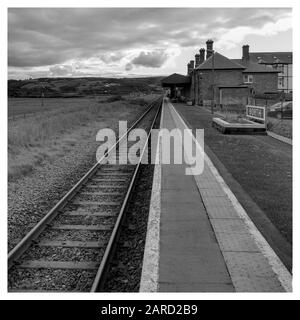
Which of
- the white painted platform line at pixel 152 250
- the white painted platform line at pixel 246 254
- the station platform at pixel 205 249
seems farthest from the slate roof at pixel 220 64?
the white painted platform line at pixel 246 254

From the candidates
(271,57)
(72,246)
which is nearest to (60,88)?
(271,57)

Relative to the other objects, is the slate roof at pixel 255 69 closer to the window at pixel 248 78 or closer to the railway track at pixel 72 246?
the window at pixel 248 78

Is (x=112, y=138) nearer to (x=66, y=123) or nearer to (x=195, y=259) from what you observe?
(x=66, y=123)

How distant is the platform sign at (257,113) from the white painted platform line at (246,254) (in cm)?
1311

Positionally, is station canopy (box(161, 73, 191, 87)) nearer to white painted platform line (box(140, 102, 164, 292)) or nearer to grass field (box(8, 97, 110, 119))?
grass field (box(8, 97, 110, 119))

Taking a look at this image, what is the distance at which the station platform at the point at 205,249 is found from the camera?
4.78 meters

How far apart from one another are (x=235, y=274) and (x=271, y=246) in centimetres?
123

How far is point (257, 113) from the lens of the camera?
72.8ft

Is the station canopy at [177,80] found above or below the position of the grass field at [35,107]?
above

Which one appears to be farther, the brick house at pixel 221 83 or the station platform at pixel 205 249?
the brick house at pixel 221 83

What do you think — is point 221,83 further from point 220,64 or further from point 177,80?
point 177,80

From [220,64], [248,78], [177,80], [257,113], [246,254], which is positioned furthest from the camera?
[177,80]

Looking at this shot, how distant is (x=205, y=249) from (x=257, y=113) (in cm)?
1775
